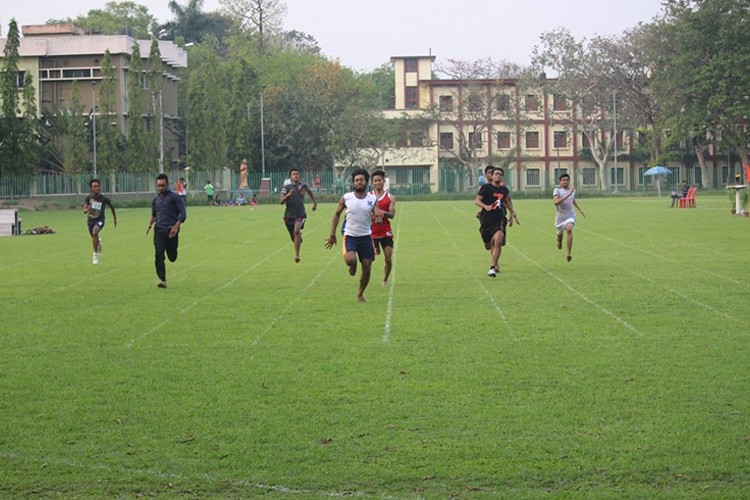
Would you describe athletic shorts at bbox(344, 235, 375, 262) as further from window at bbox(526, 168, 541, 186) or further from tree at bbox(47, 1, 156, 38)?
tree at bbox(47, 1, 156, 38)

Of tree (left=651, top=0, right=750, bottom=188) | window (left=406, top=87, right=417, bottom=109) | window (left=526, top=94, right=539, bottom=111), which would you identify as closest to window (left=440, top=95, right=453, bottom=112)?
window (left=526, top=94, right=539, bottom=111)

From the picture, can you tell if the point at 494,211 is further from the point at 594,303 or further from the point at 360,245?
the point at 594,303

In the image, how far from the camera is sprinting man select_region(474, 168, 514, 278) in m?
20.0

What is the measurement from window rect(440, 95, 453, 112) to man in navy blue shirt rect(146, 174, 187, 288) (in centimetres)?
7642

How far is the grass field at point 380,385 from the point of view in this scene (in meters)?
7.18

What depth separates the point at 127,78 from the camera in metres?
83.1

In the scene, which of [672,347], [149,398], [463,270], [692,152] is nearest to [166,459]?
[149,398]

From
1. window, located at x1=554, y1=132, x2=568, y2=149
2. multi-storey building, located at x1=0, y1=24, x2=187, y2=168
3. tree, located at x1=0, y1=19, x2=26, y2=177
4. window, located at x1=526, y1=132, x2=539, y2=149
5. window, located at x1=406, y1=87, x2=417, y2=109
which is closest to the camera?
tree, located at x1=0, y1=19, x2=26, y2=177

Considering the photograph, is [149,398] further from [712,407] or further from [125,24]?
[125,24]

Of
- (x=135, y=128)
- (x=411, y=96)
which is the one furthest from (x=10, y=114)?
(x=411, y=96)

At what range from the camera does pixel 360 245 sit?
16672 mm

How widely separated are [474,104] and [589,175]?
14296 millimetres

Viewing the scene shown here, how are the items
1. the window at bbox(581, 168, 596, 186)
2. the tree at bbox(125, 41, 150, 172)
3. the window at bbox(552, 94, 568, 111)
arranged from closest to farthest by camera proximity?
the tree at bbox(125, 41, 150, 172), the window at bbox(552, 94, 568, 111), the window at bbox(581, 168, 596, 186)

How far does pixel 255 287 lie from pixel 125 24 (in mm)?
98698
